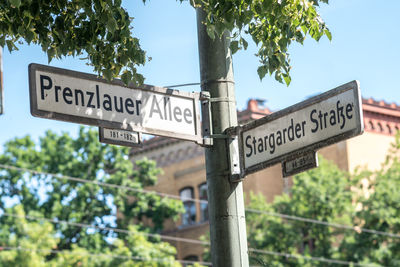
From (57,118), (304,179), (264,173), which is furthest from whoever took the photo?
(264,173)

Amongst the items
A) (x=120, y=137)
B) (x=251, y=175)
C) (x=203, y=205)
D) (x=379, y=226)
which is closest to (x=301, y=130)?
(x=120, y=137)

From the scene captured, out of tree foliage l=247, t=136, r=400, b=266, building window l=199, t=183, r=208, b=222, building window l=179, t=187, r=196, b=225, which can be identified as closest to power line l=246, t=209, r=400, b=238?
tree foliage l=247, t=136, r=400, b=266

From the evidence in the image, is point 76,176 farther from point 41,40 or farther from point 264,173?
point 41,40

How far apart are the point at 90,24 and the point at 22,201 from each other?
1419 inches

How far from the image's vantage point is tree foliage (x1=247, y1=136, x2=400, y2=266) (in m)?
34.8

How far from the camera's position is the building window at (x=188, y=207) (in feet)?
156

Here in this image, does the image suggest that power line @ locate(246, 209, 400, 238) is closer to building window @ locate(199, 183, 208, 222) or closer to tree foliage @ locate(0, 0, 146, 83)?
building window @ locate(199, 183, 208, 222)

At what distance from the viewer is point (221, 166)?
Result: 6.95 m

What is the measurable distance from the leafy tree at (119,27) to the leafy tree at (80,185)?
1351 inches

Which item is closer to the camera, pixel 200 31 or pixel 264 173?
pixel 200 31

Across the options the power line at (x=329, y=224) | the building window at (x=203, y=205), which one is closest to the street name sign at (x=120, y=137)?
the power line at (x=329, y=224)

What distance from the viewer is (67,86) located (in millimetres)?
6598

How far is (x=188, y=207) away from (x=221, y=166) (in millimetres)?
40916

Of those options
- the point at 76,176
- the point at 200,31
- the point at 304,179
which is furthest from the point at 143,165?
the point at 200,31
